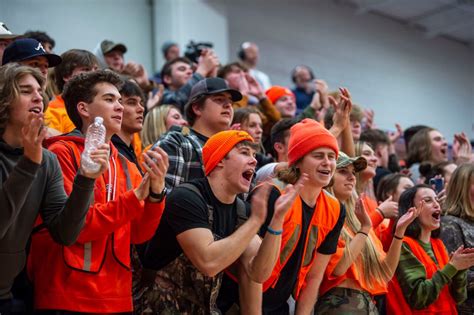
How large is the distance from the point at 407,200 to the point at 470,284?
828mm

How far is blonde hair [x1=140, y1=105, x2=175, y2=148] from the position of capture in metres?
5.37

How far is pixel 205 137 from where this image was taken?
14.9 feet

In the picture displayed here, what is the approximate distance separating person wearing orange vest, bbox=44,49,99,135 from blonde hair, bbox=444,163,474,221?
2.94 metres

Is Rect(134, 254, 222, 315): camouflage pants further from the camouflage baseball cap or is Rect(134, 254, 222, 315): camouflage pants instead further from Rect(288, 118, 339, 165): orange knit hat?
the camouflage baseball cap

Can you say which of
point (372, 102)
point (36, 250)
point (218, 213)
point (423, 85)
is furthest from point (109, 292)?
point (423, 85)

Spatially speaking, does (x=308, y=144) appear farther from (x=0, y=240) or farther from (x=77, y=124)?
(x=0, y=240)

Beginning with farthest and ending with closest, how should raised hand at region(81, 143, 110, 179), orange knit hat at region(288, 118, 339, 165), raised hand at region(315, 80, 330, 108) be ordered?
raised hand at region(315, 80, 330, 108), orange knit hat at region(288, 118, 339, 165), raised hand at region(81, 143, 110, 179)

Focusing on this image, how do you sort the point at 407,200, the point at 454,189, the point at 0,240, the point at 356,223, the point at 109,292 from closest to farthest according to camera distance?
the point at 0,240 → the point at 109,292 → the point at 356,223 → the point at 407,200 → the point at 454,189

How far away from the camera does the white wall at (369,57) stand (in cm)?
1210

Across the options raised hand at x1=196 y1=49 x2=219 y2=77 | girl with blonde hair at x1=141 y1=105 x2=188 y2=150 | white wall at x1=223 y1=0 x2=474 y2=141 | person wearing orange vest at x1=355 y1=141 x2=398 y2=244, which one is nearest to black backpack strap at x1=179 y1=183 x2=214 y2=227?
person wearing orange vest at x1=355 y1=141 x2=398 y2=244

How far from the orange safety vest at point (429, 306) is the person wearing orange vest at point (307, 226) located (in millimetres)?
983

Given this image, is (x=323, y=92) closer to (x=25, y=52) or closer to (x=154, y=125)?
(x=154, y=125)

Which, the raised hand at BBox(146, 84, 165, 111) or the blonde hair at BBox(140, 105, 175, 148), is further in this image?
the raised hand at BBox(146, 84, 165, 111)

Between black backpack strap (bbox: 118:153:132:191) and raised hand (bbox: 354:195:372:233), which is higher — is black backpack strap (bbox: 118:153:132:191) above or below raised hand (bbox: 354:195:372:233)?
above
